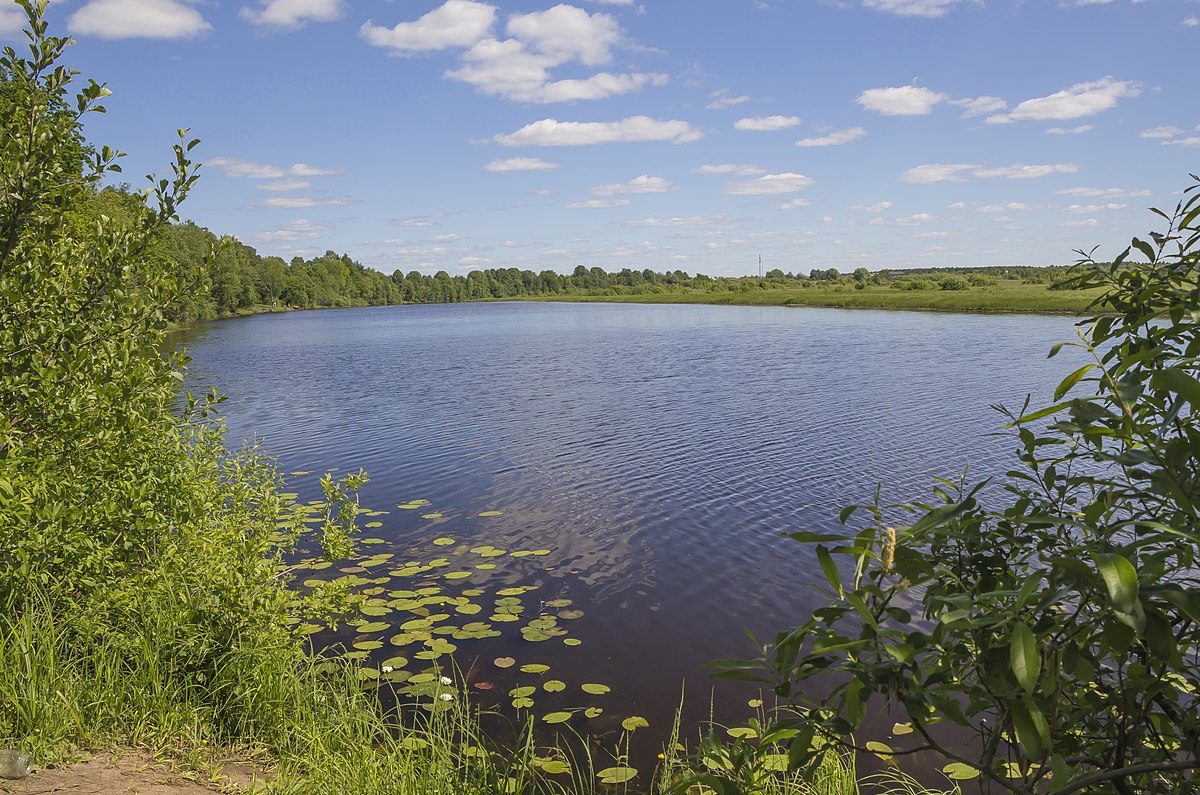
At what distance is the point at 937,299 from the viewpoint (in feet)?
236

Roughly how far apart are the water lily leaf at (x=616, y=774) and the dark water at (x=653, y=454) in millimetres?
836

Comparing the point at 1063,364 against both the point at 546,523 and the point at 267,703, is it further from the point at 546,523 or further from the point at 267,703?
the point at 267,703

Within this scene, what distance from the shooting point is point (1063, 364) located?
30.7 metres

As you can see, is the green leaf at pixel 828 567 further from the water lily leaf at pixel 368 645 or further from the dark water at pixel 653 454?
the water lily leaf at pixel 368 645

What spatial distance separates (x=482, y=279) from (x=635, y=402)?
171 m

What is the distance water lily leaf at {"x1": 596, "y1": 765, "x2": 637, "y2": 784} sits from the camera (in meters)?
6.17

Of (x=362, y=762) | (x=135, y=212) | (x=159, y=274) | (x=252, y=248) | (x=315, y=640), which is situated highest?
(x=252, y=248)

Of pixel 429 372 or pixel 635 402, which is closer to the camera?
pixel 635 402

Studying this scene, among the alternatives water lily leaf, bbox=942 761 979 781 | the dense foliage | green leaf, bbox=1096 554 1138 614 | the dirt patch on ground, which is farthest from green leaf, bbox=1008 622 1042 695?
water lily leaf, bbox=942 761 979 781

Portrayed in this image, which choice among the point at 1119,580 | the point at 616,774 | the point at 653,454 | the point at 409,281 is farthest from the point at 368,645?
the point at 409,281

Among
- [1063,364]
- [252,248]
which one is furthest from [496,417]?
[252,248]

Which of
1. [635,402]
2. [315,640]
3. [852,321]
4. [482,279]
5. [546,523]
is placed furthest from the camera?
[482,279]

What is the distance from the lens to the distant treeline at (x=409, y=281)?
85369mm

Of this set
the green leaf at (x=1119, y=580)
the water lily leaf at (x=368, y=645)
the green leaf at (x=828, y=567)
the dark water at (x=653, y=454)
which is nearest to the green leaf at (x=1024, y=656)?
the green leaf at (x=1119, y=580)
